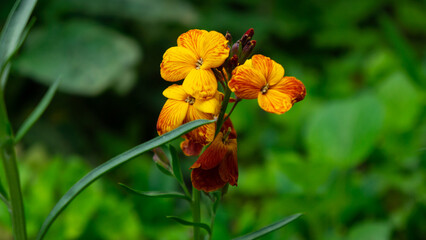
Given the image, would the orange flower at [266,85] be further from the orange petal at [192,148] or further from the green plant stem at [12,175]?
the green plant stem at [12,175]

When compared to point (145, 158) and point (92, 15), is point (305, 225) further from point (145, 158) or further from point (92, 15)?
point (92, 15)

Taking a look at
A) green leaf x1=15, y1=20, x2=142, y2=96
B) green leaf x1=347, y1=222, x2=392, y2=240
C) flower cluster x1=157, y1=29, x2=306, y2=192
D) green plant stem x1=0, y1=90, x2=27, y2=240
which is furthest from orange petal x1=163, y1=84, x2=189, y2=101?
green leaf x1=15, y1=20, x2=142, y2=96

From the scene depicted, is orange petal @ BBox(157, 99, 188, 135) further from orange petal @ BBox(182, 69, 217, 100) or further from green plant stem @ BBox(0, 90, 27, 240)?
green plant stem @ BBox(0, 90, 27, 240)

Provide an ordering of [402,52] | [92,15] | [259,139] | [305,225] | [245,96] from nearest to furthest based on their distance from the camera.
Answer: [245,96] < [305,225] < [402,52] < [259,139] < [92,15]

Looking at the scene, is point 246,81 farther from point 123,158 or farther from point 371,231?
point 371,231

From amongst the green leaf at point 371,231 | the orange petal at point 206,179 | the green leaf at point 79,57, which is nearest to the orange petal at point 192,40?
the orange petal at point 206,179

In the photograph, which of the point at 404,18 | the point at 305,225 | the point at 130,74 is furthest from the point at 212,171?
the point at 404,18
